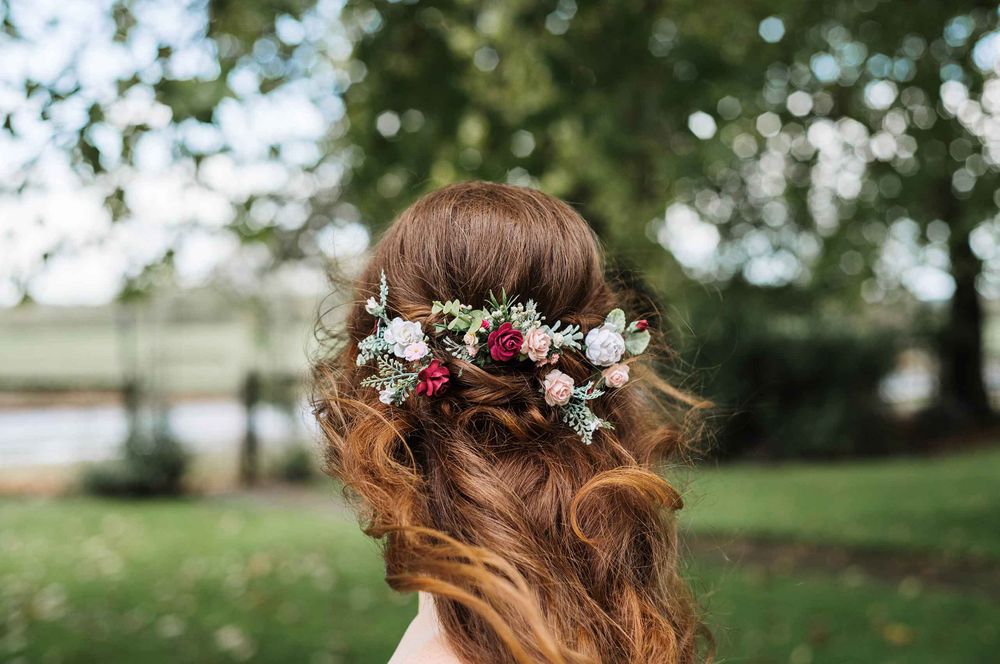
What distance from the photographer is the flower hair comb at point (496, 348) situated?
1814mm

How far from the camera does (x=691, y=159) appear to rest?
14.3ft

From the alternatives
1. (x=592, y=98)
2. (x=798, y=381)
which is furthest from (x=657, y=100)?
(x=798, y=381)

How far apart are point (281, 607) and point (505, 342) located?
4.95 metres

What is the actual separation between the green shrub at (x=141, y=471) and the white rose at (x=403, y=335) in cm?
981

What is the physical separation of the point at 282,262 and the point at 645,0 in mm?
8986

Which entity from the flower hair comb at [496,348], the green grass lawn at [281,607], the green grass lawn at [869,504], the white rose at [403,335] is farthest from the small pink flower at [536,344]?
the green grass lawn at [869,504]

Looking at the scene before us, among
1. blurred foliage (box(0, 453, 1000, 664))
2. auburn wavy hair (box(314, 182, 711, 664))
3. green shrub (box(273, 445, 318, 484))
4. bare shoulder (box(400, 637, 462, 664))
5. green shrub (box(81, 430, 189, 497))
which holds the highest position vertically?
auburn wavy hair (box(314, 182, 711, 664))

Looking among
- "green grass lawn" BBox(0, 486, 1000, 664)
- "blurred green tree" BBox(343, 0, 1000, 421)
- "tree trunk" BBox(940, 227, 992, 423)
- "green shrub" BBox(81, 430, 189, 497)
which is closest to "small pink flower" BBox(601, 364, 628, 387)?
"blurred green tree" BBox(343, 0, 1000, 421)

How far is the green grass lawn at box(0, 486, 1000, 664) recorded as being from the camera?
5.11m

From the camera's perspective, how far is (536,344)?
1803mm

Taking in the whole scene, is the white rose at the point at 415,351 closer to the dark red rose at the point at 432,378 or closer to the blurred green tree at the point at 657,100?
the dark red rose at the point at 432,378

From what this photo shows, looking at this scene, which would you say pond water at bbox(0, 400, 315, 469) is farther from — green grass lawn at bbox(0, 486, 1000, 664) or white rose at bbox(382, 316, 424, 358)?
white rose at bbox(382, 316, 424, 358)

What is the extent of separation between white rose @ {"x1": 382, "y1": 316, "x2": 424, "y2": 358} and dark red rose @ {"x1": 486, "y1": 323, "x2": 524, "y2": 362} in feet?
0.50

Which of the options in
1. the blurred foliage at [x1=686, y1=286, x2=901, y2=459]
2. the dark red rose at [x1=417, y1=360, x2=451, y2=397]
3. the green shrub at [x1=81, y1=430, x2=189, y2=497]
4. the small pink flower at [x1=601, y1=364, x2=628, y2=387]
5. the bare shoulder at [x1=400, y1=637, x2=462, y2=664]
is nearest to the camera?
the bare shoulder at [x1=400, y1=637, x2=462, y2=664]
